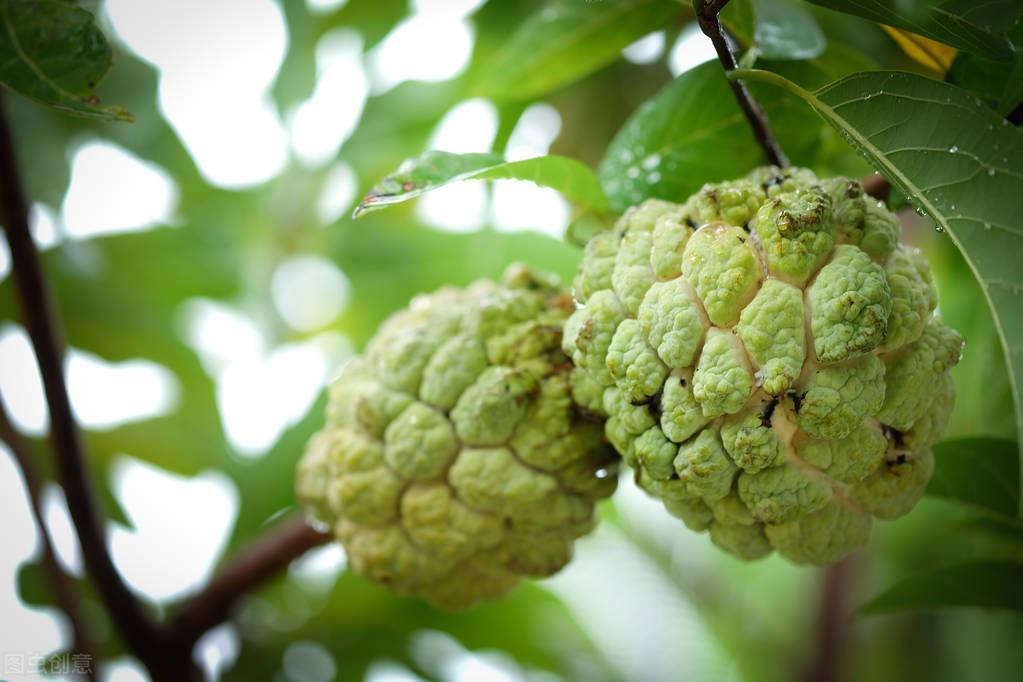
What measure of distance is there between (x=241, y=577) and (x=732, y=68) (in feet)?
4.63

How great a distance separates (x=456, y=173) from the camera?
121 cm

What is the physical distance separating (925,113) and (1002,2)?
19cm

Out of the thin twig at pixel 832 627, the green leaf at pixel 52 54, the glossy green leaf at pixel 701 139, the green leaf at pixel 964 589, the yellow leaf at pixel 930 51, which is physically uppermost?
the green leaf at pixel 52 54

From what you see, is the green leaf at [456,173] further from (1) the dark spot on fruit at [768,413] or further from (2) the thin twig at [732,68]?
(1) the dark spot on fruit at [768,413]

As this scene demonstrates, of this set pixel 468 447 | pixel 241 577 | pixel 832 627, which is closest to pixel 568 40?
pixel 468 447

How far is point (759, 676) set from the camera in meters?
3.43


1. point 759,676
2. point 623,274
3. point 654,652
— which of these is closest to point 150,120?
point 623,274

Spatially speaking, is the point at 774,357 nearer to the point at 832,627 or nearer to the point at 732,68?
the point at 732,68

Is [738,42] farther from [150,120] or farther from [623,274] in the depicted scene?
[150,120]

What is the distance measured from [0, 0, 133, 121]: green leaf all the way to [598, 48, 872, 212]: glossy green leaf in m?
0.82

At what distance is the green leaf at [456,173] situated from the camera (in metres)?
1.17

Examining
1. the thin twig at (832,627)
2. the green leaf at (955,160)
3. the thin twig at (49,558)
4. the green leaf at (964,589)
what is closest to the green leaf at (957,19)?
the green leaf at (955,160)

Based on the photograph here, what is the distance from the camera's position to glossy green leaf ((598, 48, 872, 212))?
1533 mm

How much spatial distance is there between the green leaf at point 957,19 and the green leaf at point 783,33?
344mm
